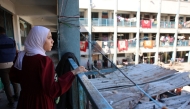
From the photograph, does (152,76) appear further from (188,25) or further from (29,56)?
(188,25)

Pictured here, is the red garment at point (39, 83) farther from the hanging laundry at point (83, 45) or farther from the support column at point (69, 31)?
the hanging laundry at point (83, 45)

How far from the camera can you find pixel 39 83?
94cm

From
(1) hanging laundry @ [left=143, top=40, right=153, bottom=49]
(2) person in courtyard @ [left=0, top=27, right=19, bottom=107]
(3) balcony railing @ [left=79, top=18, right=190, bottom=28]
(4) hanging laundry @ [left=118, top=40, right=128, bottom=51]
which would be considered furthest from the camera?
(1) hanging laundry @ [left=143, top=40, right=153, bottom=49]

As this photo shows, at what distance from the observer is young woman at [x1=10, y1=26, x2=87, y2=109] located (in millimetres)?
915


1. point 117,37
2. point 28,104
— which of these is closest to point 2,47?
point 28,104

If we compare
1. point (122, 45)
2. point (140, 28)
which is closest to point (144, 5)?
point (140, 28)

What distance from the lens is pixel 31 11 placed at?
181 inches

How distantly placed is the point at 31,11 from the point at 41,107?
14.1ft

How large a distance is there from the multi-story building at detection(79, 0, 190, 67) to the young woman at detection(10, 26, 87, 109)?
1308cm

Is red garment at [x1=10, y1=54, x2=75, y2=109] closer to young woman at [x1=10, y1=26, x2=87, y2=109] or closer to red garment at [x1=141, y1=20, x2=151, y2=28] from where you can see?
young woman at [x1=10, y1=26, x2=87, y2=109]

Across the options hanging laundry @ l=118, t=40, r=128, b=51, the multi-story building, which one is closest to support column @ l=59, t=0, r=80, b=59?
the multi-story building

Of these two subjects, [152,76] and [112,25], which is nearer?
[152,76]

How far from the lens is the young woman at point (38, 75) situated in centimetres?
92

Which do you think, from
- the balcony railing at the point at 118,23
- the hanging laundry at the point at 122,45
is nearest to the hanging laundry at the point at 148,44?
the balcony railing at the point at 118,23
